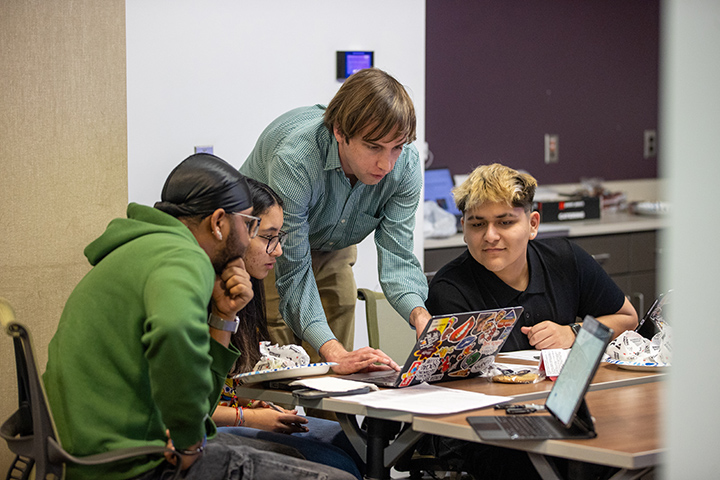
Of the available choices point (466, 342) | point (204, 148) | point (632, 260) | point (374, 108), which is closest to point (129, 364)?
point (466, 342)

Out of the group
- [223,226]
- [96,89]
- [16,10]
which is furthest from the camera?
[96,89]

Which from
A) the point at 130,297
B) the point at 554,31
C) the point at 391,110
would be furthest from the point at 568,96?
the point at 130,297

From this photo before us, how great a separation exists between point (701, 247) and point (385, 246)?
1.94 m

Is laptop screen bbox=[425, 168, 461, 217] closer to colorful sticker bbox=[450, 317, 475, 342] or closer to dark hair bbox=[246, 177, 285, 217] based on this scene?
dark hair bbox=[246, 177, 285, 217]

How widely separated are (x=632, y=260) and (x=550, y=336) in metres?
2.66

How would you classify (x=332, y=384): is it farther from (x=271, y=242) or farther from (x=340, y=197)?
(x=340, y=197)

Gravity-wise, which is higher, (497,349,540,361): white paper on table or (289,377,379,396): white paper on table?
(289,377,379,396): white paper on table

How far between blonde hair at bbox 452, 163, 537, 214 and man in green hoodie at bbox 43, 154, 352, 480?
1.06 metres

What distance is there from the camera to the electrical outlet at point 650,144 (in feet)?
19.0

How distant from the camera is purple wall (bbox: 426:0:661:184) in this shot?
4773 mm

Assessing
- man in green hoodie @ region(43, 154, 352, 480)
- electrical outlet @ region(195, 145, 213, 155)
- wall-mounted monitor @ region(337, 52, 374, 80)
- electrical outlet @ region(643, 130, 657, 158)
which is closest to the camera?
man in green hoodie @ region(43, 154, 352, 480)

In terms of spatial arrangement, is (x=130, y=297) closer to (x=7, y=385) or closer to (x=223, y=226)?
(x=223, y=226)

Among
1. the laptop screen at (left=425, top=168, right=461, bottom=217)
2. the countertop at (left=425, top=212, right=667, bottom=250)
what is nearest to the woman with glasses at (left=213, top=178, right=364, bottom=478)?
the countertop at (left=425, top=212, right=667, bottom=250)

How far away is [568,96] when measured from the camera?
17.4ft
